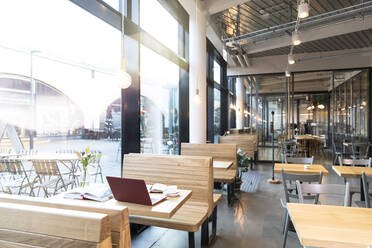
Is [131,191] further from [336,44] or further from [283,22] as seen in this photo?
[336,44]

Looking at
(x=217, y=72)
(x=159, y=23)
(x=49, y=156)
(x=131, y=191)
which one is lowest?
(x=131, y=191)

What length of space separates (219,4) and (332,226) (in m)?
5.11

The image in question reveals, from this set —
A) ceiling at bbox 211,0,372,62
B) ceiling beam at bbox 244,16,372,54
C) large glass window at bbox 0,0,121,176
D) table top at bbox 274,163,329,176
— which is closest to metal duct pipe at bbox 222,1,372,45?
ceiling at bbox 211,0,372,62

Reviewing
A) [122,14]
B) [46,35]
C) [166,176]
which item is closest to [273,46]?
[122,14]

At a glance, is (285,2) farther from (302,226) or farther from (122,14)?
(302,226)

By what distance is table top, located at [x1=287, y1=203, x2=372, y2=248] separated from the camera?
1.54 m

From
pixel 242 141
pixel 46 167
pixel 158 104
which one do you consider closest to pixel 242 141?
pixel 242 141

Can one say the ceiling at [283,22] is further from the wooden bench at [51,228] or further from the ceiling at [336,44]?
the wooden bench at [51,228]

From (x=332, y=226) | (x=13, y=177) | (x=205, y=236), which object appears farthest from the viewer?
(x=205, y=236)

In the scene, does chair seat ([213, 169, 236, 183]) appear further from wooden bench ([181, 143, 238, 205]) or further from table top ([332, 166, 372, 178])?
table top ([332, 166, 372, 178])

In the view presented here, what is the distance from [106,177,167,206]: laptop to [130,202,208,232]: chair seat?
1.69 ft

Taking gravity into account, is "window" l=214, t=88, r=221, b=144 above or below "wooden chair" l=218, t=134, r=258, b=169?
above

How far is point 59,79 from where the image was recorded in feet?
8.82

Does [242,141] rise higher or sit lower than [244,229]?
higher
